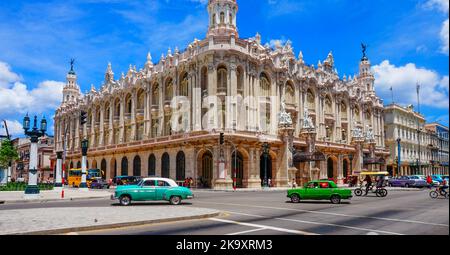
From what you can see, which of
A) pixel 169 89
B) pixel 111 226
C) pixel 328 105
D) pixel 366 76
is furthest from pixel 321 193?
pixel 366 76

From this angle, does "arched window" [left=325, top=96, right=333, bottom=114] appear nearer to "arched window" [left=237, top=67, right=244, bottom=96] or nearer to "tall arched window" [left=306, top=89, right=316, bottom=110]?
"tall arched window" [left=306, top=89, right=316, bottom=110]

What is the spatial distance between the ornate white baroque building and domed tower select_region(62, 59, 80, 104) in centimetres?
2020

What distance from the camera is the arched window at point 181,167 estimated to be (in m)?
46.6

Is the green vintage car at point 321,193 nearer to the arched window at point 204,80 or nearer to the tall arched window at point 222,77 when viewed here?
the tall arched window at point 222,77

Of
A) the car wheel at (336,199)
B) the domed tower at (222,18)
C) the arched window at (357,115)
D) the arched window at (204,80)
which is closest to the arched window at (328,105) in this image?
the arched window at (357,115)

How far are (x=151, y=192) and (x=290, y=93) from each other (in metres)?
37.4

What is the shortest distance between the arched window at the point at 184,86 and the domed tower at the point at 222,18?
6997 mm

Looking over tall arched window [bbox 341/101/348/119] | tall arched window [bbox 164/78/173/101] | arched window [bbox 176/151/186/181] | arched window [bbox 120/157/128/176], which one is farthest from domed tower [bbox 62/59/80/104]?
tall arched window [bbox 341/101/348/119]

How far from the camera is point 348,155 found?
63.4 m

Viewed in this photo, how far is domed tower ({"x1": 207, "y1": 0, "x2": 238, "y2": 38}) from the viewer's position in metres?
46.6

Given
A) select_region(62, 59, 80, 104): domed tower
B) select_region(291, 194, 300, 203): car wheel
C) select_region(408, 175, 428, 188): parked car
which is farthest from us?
select_region(62, 59, 80, 104): domed tower

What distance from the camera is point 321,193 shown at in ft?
73.3

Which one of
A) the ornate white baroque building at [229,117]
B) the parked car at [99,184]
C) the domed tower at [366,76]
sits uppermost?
the domed tower at [366,76]
